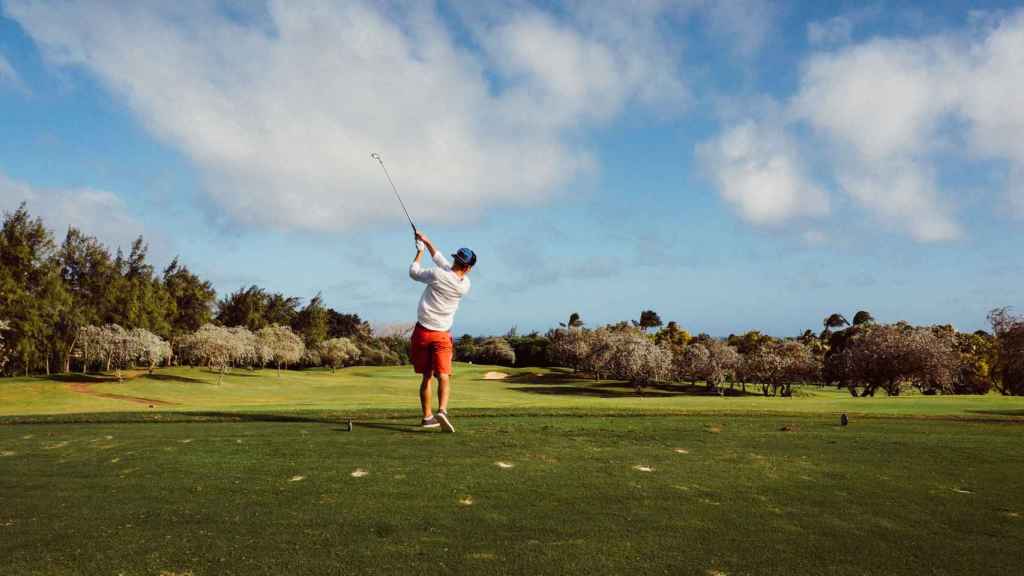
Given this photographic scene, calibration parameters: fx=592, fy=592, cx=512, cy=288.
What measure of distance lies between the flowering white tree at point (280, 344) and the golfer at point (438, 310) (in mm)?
64139

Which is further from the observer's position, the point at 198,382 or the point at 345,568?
the point at 198,382

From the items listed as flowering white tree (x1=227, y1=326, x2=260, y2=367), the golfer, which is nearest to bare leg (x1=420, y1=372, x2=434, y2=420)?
the golfer

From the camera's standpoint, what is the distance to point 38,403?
3788 cm

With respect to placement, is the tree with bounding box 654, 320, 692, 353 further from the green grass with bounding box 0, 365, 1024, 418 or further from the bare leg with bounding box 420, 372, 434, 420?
the bare leg with bounding box 420, 372, 434, 420

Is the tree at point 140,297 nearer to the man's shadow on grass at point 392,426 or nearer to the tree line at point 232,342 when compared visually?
the tree line at point 232,342

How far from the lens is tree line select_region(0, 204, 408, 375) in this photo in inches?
2163

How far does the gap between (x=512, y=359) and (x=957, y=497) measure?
103 metres

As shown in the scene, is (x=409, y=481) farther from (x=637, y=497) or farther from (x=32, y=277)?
(x=32, y=277)

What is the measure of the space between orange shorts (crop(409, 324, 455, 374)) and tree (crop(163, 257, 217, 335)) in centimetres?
7987

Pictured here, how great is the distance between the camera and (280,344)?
7338 centimetres

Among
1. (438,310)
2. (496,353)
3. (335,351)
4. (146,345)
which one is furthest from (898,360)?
(335,351)

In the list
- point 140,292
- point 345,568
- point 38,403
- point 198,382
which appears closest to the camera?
point 345,568

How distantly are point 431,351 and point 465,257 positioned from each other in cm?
168

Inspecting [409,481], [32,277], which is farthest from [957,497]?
[32,277]
